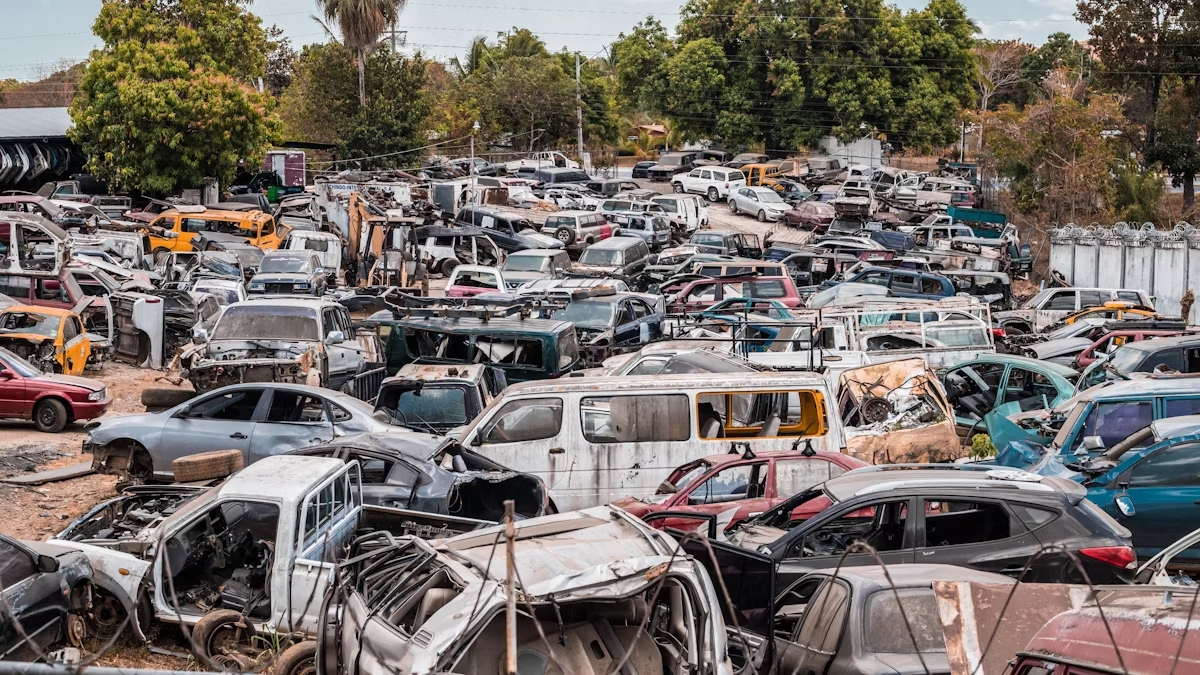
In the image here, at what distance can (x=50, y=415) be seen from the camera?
16.8 m

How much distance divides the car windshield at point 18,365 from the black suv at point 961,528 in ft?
38.1

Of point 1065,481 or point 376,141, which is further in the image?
point 376,141

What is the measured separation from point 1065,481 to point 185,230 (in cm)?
2671

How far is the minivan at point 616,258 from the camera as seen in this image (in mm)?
30469

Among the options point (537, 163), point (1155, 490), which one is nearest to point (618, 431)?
point (1155, 490)

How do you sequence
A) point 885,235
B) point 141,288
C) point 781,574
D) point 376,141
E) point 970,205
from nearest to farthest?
1. point 781,574
2. point 141,288
3. point 885,235
4. point 970,205
5. point 376,141

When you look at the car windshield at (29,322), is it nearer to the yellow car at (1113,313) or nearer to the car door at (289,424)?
the car door at (289,424)

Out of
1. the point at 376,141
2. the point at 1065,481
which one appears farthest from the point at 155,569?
the point at 376,141

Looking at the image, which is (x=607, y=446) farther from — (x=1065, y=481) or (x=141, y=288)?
(x=141, y=288)

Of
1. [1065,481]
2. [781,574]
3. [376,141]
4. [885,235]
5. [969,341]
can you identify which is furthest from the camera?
[376,141]

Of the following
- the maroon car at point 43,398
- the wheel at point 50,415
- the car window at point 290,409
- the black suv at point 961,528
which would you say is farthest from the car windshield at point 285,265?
the black suv at point 961,528

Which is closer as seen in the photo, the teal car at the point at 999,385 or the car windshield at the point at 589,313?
the teal car at the point at 999,385

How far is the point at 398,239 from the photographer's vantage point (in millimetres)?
31000

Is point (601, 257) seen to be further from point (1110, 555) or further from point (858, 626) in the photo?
point (858, 626)
